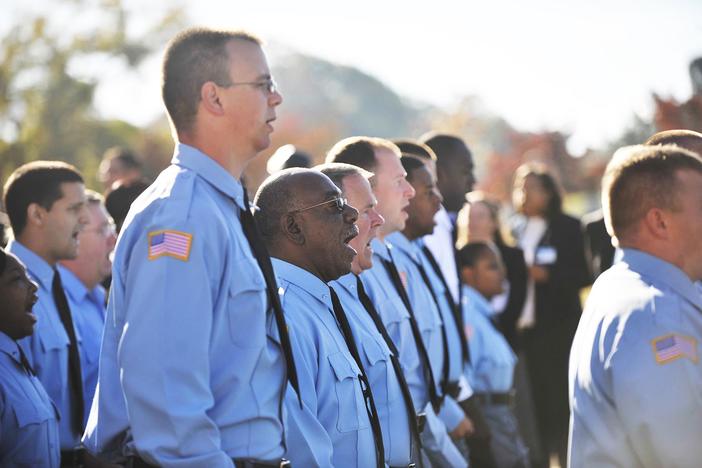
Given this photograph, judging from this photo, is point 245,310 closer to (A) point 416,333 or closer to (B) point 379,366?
(B) point 379,366

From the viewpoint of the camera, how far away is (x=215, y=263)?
303 centimetres

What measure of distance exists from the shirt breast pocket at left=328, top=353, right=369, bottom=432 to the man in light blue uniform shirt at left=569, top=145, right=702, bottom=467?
1.00 m

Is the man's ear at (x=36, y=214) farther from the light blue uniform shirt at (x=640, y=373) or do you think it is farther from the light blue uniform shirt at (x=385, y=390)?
the light blue uniform shirt at (x=640, y=373)

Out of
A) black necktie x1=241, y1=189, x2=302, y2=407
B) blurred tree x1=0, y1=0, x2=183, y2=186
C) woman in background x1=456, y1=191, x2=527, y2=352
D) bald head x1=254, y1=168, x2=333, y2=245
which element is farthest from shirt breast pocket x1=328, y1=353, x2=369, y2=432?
blurred tree x1=0, y1=0, x2=183, y2=186

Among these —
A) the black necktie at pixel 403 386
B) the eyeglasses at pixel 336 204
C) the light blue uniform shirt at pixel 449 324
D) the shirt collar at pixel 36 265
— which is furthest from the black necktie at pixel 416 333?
the shirt collar at pixel 36 265

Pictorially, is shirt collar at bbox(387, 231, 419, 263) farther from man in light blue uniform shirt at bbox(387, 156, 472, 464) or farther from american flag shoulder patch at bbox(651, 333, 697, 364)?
american flag shoulder patch at bbox(651, 333, 697, 364)

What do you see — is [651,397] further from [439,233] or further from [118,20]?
[118,20]

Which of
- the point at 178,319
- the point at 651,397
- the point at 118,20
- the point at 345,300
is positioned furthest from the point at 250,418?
the point at 118,20

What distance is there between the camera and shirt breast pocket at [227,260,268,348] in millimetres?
3057

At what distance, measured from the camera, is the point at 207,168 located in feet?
10.5

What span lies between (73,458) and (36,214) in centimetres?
154

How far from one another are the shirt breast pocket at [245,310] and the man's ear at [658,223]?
1.45 meters

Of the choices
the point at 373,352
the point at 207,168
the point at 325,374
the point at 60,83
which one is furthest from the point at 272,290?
the point at 60,83

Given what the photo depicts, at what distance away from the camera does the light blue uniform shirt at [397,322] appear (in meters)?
5.34
